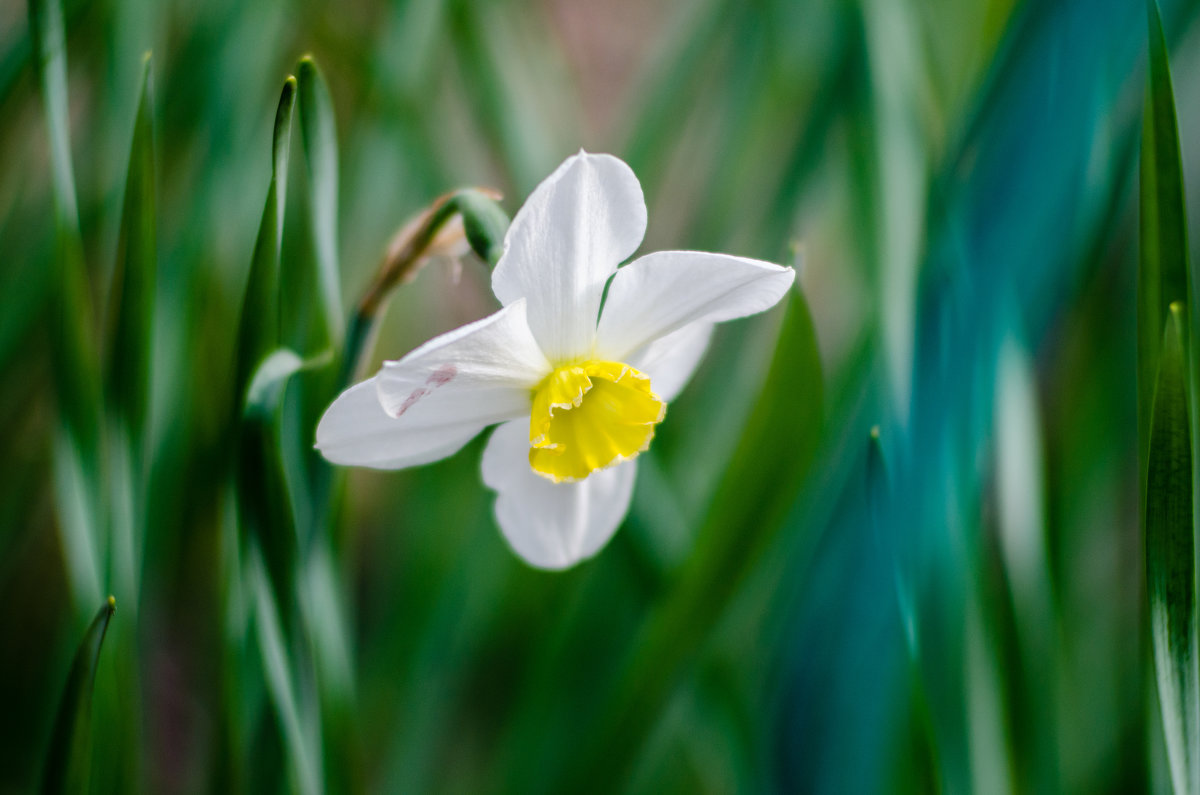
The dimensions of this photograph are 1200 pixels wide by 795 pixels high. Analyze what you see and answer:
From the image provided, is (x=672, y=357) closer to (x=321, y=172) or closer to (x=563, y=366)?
(x=563, y=366)

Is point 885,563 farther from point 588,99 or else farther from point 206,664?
point 588,99

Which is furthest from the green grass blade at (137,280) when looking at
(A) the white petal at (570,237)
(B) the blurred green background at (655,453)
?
(A) the white petal at (570,237)

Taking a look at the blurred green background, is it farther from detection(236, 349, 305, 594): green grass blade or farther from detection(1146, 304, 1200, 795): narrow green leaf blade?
detection(1146, 304, 1200, 795): narrow green leaf blade

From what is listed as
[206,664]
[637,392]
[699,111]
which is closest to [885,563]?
[637,392]

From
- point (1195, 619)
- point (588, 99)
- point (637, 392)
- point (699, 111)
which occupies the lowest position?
point (1195, 619)

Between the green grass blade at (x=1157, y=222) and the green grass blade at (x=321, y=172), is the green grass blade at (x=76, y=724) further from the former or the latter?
the green grass blade at (x=1157, y=222)

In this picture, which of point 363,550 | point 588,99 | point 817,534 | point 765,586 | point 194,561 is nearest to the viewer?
point 817,534

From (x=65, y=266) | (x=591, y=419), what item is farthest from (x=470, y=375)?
(x=65, y=266)
